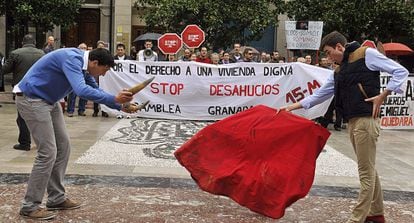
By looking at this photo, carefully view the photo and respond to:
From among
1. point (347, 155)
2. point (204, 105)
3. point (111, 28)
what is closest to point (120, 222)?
point (347, 155)

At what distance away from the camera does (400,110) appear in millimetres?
12641

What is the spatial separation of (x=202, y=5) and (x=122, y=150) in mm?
10586

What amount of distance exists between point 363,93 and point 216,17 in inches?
543

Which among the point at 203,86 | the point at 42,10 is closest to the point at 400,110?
the point at 203,86

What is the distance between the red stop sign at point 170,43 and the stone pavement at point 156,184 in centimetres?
457

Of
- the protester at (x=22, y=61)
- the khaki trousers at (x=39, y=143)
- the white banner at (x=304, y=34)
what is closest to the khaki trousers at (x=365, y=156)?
the khaki trousers at (x=39, y=143)

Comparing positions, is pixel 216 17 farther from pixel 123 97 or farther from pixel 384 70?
pixel 123 97

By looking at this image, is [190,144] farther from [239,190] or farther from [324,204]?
[324,204]

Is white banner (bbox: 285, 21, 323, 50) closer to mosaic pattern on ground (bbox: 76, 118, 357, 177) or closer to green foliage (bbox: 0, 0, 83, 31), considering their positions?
mosaic pattern on ground (bbox: 76, 118, 357, 177)

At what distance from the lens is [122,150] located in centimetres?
851

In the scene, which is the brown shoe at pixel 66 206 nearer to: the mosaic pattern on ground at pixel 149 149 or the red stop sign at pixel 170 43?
the mosaic pattern on ground at pixel 149 149

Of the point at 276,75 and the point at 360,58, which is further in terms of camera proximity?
the point at 276,75

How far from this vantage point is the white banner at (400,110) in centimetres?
1254

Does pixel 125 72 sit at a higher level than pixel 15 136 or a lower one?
higher
